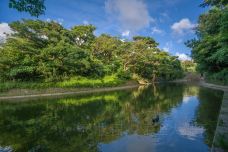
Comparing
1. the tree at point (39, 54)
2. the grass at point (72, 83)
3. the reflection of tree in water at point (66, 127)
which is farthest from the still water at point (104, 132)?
the tree at point (39, 54)

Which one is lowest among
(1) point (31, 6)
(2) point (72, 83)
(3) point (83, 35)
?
(2) point (72, 83)

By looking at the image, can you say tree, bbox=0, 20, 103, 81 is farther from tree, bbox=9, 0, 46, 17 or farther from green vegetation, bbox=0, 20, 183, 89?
tree, bbox=9, 0, 46, 17

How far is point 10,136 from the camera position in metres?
11.1

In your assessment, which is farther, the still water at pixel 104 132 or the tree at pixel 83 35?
the tree at pixel 83 35

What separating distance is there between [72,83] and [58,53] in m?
5.20

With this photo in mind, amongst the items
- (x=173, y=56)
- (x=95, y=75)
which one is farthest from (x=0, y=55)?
(x=173, y=56)

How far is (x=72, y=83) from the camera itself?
110ft

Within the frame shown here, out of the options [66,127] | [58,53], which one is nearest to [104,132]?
[66,127]

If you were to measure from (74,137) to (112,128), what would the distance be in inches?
97.9

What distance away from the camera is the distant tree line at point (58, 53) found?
95.9 feet

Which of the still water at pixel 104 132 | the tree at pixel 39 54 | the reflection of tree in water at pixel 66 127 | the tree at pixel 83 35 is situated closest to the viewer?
the still water at pixel 104 132

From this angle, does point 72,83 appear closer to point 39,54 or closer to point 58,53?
point 58,53

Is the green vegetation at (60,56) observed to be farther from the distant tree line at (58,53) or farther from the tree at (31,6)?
the tree at (31,6)

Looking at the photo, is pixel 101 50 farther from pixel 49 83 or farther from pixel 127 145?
pixel 127 145
